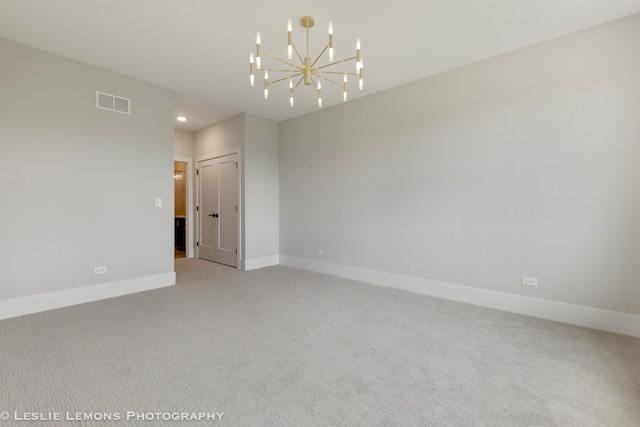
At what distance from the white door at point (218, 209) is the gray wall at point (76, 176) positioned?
4.48 feet

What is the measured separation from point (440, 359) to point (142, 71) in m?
4.80

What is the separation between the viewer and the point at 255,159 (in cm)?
550

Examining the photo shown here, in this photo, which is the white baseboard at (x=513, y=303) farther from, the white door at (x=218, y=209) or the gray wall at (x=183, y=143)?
the gray wall at (x=183, y=143)

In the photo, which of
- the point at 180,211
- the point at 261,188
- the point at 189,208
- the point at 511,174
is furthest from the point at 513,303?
the point at 180,211

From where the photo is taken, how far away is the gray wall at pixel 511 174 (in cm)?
272

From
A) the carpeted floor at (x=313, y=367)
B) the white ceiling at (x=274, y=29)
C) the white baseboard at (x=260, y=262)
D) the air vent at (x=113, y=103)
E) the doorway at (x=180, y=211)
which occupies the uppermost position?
the white ceiling at (x=274, y=29)

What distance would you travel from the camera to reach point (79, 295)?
138 inches

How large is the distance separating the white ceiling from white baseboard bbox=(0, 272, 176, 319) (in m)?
2.88

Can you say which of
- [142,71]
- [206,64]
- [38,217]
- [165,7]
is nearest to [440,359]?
[165,7]

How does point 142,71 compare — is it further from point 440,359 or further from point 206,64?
point 440,359

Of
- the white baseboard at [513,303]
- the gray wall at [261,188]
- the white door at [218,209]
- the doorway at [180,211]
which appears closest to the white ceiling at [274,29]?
the gray wall at [261,188]

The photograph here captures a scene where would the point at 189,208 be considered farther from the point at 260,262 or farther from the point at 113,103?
the point at 113,103

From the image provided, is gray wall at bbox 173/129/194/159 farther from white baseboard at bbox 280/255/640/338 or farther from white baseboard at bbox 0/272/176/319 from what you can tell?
white baseboard at bbox 280/255/640/338

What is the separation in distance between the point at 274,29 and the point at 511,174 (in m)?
3.07
